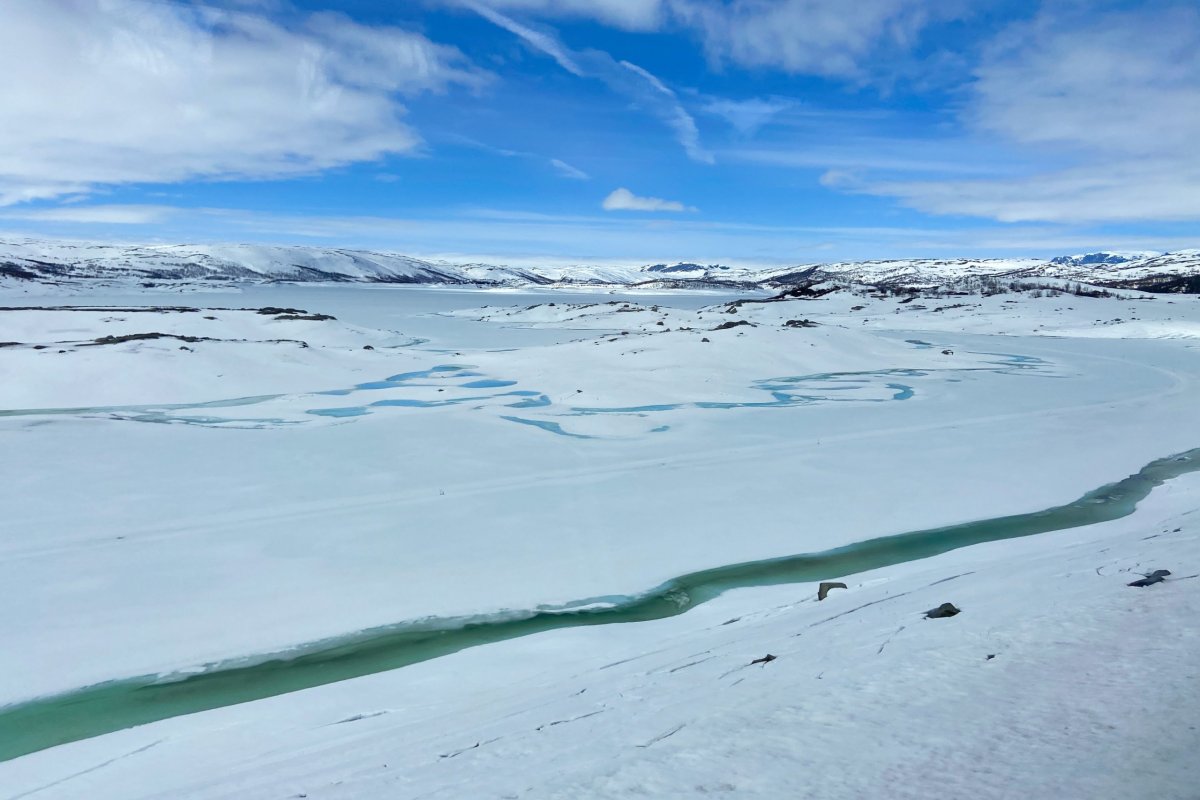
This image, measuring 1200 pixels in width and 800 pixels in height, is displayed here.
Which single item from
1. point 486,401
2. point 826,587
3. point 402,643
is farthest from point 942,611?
point 486,401

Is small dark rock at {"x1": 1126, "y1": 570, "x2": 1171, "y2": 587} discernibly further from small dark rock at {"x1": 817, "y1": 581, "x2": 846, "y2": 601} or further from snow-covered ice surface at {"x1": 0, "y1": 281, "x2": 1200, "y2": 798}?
small dark rock at {"x1": 817, "y1": 581, "x2": 846, "y2": 601}

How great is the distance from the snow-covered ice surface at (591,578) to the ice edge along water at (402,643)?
0.60 feet

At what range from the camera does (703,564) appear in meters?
8.54

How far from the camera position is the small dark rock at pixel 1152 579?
19.3 feet

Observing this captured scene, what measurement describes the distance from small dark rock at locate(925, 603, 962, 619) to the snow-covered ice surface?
13cm

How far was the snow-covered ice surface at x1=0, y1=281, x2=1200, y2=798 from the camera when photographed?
3.92 metres

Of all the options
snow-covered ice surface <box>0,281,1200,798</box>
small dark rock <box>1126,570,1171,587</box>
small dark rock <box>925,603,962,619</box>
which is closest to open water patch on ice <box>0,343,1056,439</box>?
snow-covered ice surface <box>0,281,1200,798</box>

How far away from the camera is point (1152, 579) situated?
234 inches

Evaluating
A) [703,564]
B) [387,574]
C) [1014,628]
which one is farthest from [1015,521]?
[387,574]

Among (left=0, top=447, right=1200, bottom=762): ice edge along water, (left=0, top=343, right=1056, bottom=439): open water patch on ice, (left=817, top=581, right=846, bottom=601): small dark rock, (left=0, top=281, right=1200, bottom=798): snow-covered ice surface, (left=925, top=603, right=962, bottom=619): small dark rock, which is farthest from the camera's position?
(left=0, top=343, right=1056, bottom=439): open water patch on ice

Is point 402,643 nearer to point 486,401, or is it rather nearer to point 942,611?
point 942,611

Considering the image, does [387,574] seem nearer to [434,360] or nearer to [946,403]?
[946,403]

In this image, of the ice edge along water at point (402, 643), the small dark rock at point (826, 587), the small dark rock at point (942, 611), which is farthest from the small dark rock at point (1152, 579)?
the ice edge along water at point (402, 643)

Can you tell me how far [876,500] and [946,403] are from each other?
9521 millimetres
